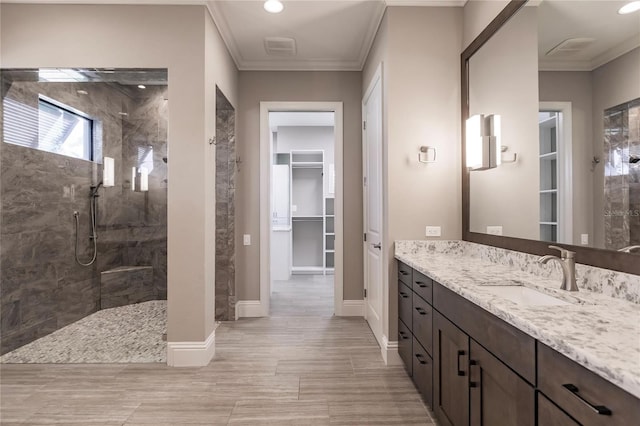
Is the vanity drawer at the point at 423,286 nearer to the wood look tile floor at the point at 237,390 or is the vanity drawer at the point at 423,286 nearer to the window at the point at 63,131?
the wood look tile floor at the point at 237,390

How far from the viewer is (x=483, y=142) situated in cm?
231

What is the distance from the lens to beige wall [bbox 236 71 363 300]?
12.7ft

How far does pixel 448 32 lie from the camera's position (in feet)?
8.95

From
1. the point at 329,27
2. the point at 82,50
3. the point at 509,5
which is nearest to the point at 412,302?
the point at 509,5

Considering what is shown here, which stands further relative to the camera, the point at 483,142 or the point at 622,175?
the point at 483,142

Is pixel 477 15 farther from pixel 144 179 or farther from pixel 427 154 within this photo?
pixel 144 179

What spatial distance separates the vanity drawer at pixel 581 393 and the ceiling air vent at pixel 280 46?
3343 millimetres

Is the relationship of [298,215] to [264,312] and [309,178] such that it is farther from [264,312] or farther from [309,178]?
→ [264,312]

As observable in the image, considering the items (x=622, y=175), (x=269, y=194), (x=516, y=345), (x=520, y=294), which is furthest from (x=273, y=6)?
(x=516, y=345)

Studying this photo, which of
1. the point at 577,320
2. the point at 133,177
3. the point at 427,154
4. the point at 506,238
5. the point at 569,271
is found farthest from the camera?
the point at 133,177

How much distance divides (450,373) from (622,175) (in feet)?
3.88

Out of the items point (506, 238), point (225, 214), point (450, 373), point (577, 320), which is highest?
point (225, 214)

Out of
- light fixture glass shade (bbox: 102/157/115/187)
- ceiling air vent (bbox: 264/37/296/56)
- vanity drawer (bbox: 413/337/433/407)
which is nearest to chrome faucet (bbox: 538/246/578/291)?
vanity drawer (bbox: 413/337/433/407)

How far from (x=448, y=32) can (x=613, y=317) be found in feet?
8.05
